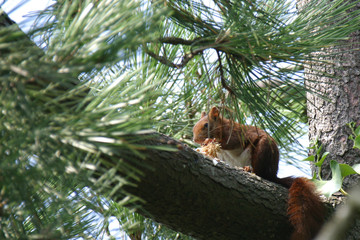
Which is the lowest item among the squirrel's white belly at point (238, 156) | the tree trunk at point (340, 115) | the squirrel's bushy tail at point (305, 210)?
the squirrel's bushy tail at point (305, 210)

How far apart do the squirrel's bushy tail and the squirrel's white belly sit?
66cm

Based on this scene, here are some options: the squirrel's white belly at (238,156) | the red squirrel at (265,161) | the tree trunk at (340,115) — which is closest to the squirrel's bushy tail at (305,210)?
the red squirrel at (265,161)

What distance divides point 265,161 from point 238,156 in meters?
0.31

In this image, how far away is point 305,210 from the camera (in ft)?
5.08

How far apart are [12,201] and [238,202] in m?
0.84

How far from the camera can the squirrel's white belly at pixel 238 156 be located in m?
2.31

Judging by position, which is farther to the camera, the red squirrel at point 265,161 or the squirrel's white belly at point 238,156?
the squirrel's white belly at point 238,156

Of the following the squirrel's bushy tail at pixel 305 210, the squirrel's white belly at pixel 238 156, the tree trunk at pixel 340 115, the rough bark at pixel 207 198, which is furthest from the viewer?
the squirrel's white belly at pixel 238 156

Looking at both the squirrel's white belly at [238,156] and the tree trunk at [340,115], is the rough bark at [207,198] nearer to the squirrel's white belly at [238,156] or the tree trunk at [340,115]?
the tree trunk at [340,115]

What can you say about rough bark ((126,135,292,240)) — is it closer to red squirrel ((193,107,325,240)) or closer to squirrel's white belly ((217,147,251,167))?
red squirrel ((193,107,325,240))

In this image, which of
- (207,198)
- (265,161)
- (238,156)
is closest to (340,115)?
(265,161)

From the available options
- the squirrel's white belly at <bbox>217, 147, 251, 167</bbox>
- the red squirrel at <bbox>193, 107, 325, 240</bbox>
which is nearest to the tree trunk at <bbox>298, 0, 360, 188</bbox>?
the red squirrel at <bbox>193, 107, 325, 240</bbox>

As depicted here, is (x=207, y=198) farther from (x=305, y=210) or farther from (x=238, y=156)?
(x=238, y=156)

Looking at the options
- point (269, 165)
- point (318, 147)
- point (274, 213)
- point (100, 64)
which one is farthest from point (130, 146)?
point (269, 165)
